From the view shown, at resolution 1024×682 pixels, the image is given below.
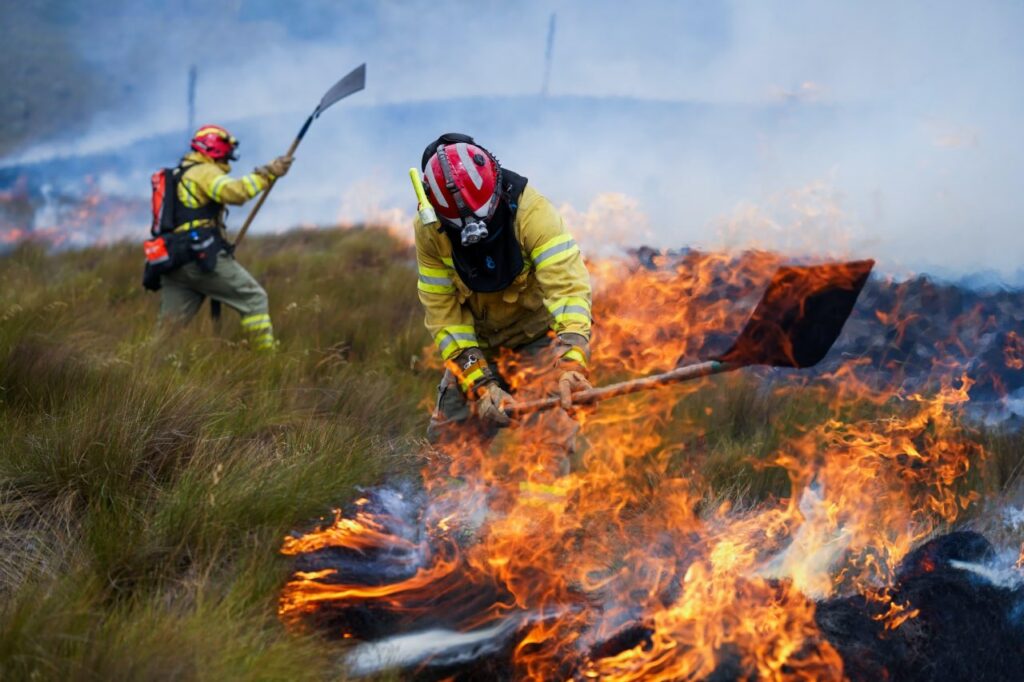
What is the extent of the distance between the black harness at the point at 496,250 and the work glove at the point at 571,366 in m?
0.35

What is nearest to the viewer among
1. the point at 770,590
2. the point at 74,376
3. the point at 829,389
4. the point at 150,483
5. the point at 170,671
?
the point at 170,671

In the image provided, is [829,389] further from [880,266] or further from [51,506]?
[51,506]

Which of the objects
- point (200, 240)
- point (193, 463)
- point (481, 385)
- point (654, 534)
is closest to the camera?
point (193, 463)

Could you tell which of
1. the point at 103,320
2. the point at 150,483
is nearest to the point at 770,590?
the point at 150,483

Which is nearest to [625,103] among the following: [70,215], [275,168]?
[275,168]

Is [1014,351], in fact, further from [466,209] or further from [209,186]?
[209,186]

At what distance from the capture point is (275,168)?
6.63 meters

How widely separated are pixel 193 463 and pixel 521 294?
4.83 feet

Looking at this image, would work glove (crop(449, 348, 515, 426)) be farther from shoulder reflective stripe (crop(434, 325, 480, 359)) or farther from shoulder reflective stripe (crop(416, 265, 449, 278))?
shoulder reflective stripe (crop(416, 265, 449, 278))

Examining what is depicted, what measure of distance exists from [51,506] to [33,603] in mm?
837

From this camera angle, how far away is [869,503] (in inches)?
144

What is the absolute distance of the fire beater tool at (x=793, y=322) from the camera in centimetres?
337

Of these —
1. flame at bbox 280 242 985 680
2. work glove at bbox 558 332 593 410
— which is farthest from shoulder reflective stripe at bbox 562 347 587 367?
flame at bbox 280 242 985 680

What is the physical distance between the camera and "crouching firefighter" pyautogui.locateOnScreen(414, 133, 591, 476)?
350 centimetres
